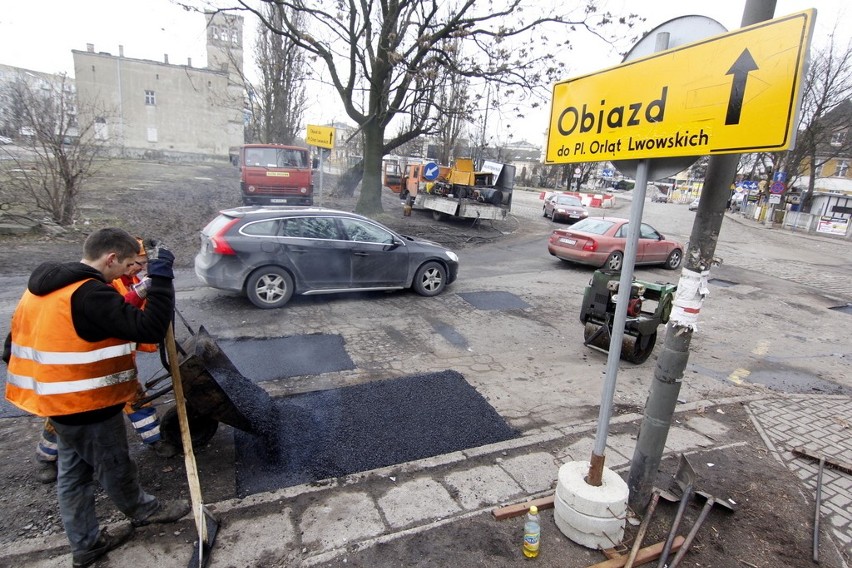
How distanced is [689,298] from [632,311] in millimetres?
3031

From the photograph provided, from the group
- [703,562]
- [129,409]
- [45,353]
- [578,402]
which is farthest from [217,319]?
[703,562]

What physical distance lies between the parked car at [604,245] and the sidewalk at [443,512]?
7547 mm

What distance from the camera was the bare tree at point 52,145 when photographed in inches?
384

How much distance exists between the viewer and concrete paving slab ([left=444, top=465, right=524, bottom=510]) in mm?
3229

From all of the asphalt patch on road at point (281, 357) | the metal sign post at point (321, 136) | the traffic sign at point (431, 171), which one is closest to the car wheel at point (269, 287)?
the asphalt patch on road at point (281, 357)

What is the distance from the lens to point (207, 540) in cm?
268

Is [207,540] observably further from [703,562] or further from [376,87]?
[376,87]

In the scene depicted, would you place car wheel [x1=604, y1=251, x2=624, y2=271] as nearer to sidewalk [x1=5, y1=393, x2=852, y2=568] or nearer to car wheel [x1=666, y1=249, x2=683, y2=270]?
car wheel [x1=666, y1=249, x2=683, y2=270]

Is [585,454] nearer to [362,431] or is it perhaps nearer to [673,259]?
→ [362,431]

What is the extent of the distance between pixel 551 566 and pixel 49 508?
3.18 metres

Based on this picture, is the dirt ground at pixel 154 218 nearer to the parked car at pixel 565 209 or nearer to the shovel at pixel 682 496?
the parked car at pixel 565 209


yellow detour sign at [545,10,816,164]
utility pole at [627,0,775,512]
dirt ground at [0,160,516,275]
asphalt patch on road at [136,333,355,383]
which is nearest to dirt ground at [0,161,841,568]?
utility pole at [627,0,775,512]

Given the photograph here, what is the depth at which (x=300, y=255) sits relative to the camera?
7207mm

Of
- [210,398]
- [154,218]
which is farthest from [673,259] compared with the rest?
[154,218]
